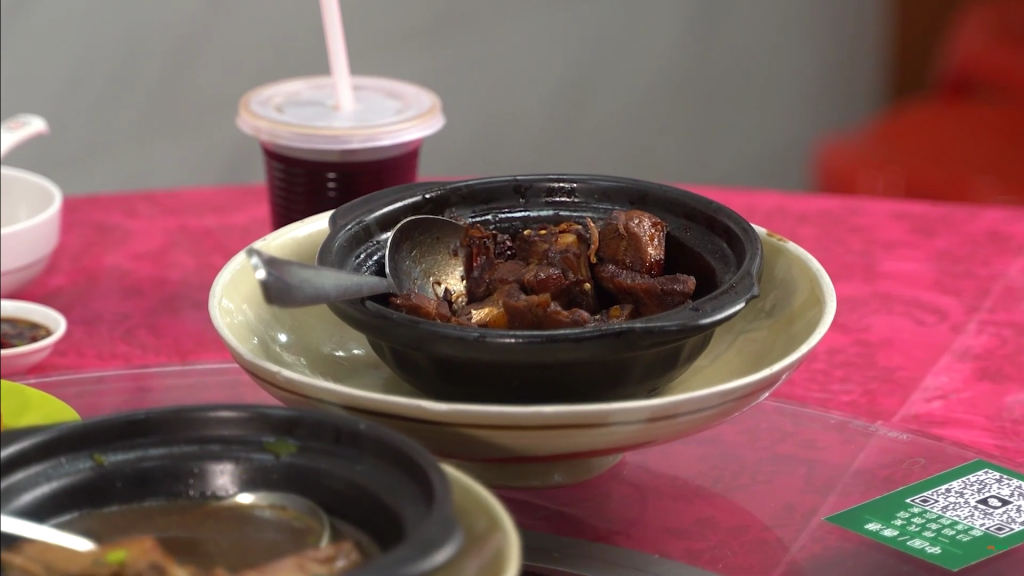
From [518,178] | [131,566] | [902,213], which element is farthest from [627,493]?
[902,213]

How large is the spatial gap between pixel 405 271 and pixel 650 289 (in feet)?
0.78

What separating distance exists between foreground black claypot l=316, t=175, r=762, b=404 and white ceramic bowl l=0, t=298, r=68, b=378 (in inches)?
16.7

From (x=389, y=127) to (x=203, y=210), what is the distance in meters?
0.55

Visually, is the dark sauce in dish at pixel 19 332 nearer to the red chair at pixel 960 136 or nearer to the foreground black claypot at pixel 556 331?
the foreground black claypot at pixel 556 331

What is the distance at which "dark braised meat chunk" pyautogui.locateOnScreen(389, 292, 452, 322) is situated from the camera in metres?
0.96

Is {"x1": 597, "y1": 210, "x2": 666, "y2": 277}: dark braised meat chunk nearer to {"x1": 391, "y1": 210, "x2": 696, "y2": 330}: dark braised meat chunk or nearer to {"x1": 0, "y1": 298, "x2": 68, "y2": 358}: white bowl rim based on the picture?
{"x1": 391, "y1": 210, "x2": 696, "y2": 330}: dark braised meat chunk

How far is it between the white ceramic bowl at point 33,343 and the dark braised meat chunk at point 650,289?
2.15 feet

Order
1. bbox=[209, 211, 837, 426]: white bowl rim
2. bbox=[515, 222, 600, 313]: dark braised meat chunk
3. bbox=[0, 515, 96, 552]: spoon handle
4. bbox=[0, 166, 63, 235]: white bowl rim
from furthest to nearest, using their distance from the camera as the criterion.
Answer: bbox=[0, 166, 63, 235]: white bowl rim → bbox=[515, 222, 600, 313]: dark braised meat chunk → bbox=[209, 211, 837, 426]: white bowl rim → bbox=[0, 515, 96, 552]: spoon handle

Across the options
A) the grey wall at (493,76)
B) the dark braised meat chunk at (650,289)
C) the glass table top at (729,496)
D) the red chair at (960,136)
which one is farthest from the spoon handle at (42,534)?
the red chair at (960,136)

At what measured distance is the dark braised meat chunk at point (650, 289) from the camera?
3.25 feet

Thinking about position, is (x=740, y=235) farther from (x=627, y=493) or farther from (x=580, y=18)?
(x=580, y=18)

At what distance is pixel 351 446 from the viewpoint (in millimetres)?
708

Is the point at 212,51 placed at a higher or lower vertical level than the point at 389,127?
lower

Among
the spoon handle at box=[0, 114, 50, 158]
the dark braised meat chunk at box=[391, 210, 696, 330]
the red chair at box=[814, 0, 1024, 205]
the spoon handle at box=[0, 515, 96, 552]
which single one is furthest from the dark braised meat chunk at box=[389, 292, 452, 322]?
the red chair at box=[814, 0, 1024, 205]
